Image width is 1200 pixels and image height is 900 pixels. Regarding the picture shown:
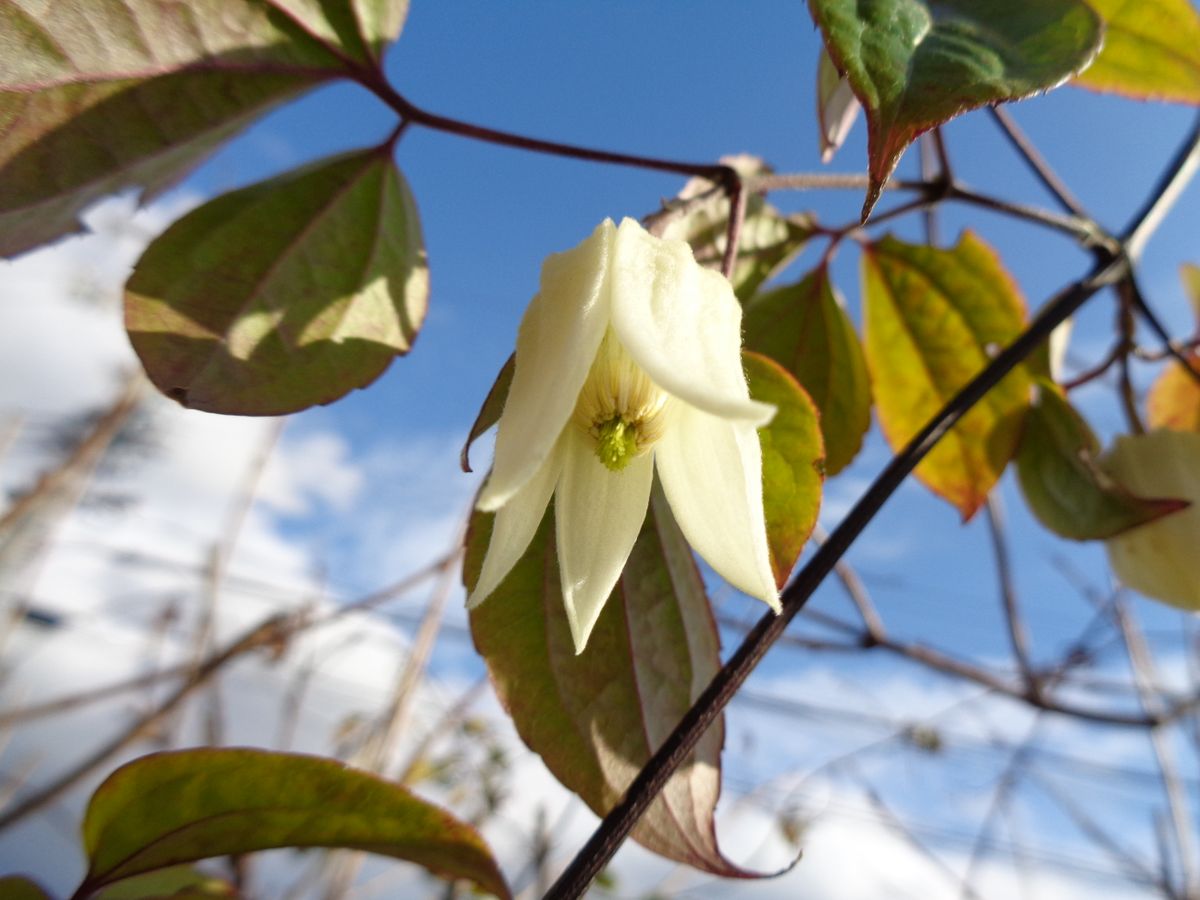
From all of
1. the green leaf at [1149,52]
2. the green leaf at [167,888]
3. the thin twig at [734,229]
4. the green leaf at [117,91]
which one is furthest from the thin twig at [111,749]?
the green leaf at [1149,52]

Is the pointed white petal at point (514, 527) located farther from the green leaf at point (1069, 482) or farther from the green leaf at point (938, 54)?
the green leaf at point (1069, 482)

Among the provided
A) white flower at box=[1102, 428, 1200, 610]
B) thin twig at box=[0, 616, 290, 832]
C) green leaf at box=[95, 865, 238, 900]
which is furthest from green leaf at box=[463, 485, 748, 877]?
thin twig at box=[0, 616, 290, 832]

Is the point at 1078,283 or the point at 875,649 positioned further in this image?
the point at 875,649

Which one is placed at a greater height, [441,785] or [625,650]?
[625,650]

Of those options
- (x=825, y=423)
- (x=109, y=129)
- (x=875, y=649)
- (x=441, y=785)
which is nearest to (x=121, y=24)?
(x=109, y=129)

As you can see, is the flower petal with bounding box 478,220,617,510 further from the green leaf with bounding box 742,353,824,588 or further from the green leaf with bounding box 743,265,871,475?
the green leaf with bounding box 743,265,871,475

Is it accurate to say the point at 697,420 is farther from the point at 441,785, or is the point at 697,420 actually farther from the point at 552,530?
the point at 441,785
